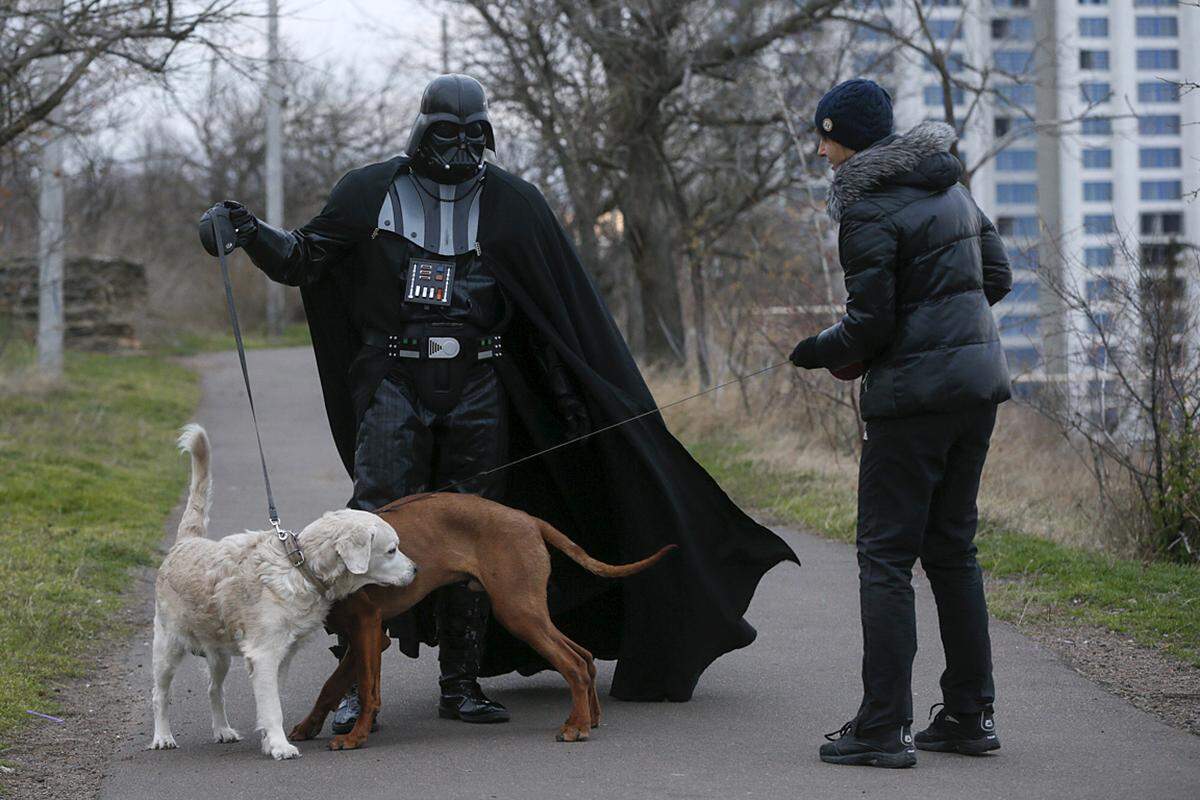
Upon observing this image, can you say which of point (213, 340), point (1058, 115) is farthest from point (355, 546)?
point (213, 340)

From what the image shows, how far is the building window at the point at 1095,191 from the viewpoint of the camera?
107 feet

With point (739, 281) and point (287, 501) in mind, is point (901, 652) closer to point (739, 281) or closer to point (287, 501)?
point (287, 501)

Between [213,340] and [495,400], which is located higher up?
[213,340]

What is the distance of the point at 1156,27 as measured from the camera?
34.0 m

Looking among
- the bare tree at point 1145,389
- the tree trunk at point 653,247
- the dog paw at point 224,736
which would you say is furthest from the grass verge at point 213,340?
the dog paw at point 224,736

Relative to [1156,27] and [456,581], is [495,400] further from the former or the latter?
[1156,27]

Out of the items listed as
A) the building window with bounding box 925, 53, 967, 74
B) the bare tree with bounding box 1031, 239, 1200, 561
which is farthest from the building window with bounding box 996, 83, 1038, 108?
the bare tree with bounding box 1031, 239, 1200, 561

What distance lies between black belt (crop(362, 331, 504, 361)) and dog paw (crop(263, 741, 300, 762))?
5.21 feet

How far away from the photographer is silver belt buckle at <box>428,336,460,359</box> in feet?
18.9

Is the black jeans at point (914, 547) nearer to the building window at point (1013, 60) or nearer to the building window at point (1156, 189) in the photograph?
the building window at point (1013, 60)

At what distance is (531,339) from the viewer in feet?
20.3

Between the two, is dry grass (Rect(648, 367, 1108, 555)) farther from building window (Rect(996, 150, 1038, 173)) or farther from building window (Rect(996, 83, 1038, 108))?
building window (Rect(996, 150, 1038, 173))

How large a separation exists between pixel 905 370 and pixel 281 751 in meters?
2.61

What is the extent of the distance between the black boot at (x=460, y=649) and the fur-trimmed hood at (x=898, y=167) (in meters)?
2.23
